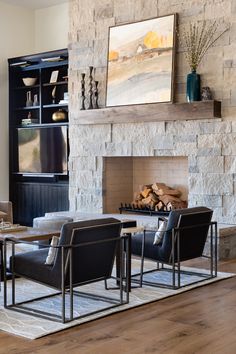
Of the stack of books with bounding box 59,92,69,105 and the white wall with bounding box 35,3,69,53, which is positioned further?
the white wall with bounding box 35,3,69,53

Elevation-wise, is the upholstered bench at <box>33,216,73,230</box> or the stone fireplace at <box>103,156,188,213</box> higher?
the stone fireplace at <box>103,156,188,213</box>

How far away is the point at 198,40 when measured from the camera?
7.42 meters

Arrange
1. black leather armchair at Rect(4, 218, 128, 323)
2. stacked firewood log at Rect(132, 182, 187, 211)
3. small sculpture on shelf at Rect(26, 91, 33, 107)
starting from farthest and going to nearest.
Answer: small sculpture on shelf at Rect(26, 91, 33, 107), stacked firewood log at Rect(132, 182, 187, 211), black leather armchair at Rect(4, 218, 128, 323)

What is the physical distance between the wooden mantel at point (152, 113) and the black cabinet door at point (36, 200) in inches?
58.2

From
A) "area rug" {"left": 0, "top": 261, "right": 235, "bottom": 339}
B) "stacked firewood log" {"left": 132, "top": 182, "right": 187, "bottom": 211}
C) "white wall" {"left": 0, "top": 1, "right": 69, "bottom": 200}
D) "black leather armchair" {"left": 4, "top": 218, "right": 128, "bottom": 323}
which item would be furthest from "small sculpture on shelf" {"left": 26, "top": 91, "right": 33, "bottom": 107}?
"black leather armchair" {"left": 4, "top": 218, "right": 128, "bottom": 323}

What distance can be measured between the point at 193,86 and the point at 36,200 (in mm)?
3799

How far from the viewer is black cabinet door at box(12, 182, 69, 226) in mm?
9523

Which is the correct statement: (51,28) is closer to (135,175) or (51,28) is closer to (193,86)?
(135,175)

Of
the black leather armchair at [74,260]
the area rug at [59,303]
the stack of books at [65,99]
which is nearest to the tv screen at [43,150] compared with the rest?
the stack of books at [65,99]

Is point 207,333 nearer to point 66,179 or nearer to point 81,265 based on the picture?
point 81,265

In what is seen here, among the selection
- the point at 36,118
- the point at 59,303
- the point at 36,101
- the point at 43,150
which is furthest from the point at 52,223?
the point at 36,118

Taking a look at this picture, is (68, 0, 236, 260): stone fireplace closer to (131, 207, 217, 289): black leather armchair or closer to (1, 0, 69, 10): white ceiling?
(1, 0, 69, 10): white ceiling

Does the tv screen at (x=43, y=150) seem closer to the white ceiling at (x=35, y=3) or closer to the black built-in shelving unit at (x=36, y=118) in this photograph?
the black built-in shelving unit at (x=36, y=118)

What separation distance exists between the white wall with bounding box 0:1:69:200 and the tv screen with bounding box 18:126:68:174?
344 millimetres
